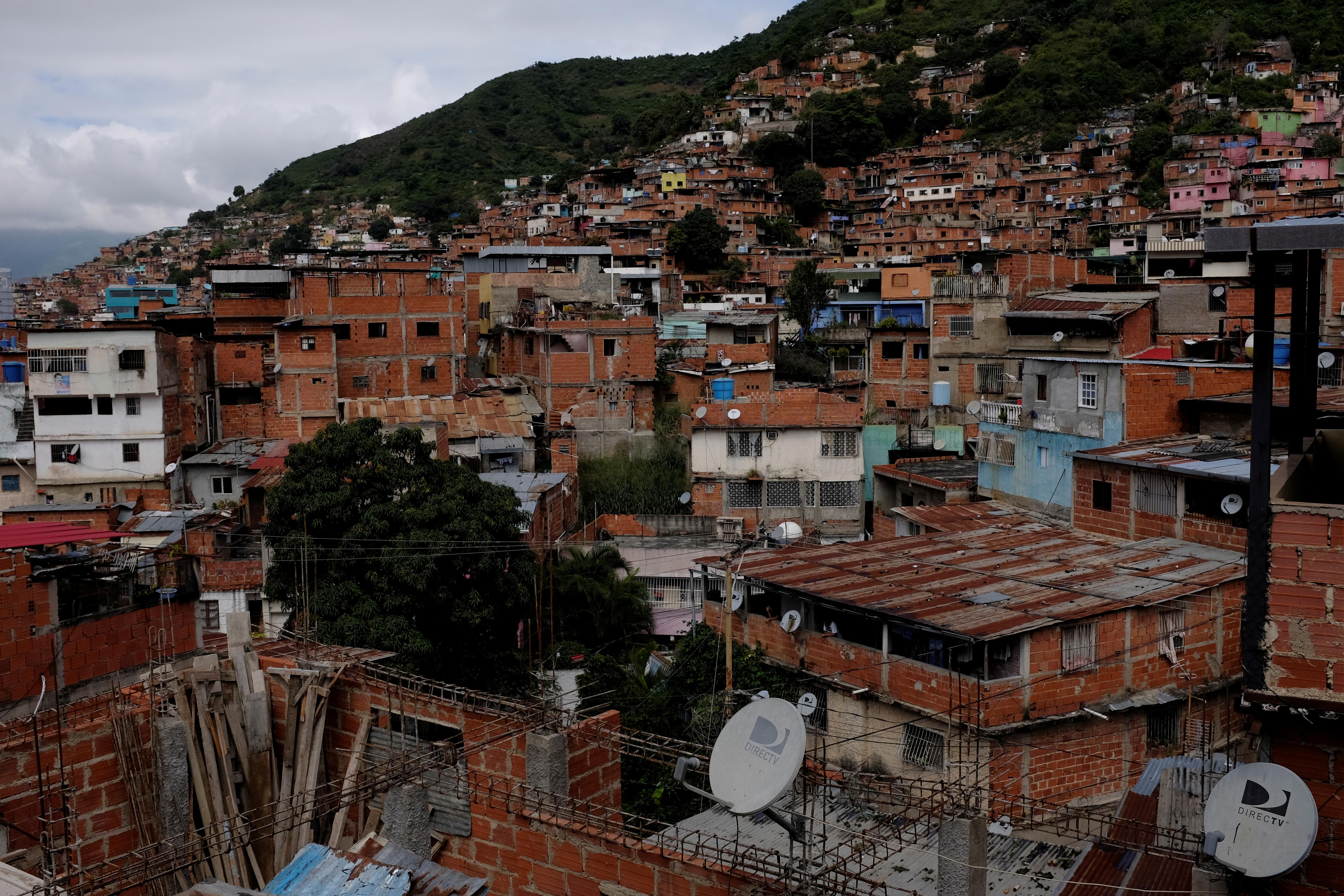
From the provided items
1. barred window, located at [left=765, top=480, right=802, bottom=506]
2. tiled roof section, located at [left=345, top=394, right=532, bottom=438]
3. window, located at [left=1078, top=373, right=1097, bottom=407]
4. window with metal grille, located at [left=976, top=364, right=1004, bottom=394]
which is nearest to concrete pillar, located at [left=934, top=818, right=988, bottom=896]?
window, located at [left=1078, top=373, right=1097, bottom=407]

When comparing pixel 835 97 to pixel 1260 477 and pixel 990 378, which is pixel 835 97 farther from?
pixel 1260 477

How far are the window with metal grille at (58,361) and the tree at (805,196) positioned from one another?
150 ft

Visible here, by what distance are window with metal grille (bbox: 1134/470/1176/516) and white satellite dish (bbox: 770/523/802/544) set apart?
25.2 feet

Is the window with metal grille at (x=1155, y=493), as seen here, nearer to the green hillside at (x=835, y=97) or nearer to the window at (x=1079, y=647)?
the window at (x=1079, y=647)

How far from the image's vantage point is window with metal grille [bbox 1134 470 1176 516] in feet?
50.5

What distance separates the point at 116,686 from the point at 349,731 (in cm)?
210

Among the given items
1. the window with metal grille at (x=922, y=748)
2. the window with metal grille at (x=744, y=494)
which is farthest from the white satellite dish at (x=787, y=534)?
the window with metal grille at (x=922, y=748)

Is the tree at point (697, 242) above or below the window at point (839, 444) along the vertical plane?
above

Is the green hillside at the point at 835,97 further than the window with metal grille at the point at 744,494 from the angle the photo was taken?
Yes

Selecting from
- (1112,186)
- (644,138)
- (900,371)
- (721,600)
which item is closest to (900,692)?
(721,600)

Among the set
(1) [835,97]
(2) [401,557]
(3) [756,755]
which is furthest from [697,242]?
(3) [756,755]

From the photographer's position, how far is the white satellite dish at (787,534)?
22.6m

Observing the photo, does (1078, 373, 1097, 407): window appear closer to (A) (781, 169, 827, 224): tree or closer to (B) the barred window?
(B) the barred window

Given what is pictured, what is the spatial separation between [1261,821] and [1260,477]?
200 centimetres
